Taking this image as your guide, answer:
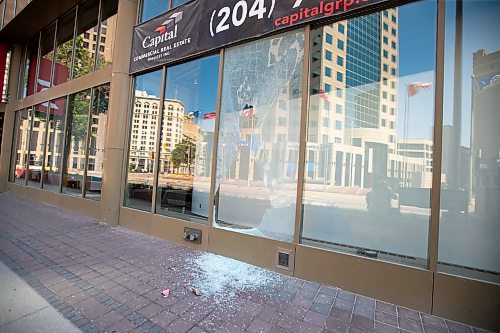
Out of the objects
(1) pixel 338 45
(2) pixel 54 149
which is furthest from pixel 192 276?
(2) pixel 54 149

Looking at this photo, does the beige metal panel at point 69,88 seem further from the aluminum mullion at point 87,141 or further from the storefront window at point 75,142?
the aluminum mullion at point 87,141

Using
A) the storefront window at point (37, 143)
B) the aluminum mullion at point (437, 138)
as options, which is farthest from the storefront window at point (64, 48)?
the aluminum mullion at point (437, 138)

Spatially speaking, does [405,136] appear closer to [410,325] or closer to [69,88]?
[410,325]

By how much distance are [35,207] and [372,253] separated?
28.3 feet

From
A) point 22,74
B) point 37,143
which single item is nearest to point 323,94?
point 37,143

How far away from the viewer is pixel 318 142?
13.2ft

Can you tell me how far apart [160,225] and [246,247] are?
195 cm

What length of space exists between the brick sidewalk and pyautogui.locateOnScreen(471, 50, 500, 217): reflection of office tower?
4.22 feet

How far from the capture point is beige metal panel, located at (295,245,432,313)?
2.89 metres

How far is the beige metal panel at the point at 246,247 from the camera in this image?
3853mm

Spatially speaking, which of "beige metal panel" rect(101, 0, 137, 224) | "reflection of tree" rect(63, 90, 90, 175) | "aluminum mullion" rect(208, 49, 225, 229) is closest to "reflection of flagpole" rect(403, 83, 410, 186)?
"aluminum mullion" rect(208, 49, 225, 229)

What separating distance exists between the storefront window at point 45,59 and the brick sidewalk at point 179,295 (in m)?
7.47

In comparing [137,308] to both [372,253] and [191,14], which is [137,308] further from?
[191,14]

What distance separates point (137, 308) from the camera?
2.68 metres
